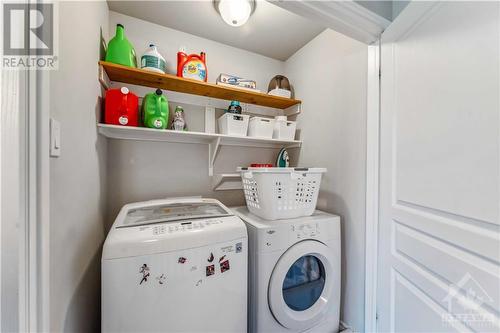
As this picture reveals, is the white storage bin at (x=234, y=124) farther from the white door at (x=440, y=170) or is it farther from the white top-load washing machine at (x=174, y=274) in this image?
the white door at (x=440, y=170)

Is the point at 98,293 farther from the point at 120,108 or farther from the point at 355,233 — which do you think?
the point at 355,233

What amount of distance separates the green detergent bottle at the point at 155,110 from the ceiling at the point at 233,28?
652 millimetres

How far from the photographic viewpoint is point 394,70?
1074mm

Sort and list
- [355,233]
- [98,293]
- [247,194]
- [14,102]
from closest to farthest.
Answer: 1. [14,102]
2. [98,293]
3. [355,233]
4. [247,194]

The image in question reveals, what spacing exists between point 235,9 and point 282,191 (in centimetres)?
127

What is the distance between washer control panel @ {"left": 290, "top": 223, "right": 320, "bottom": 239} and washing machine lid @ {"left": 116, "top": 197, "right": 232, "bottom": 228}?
42cm

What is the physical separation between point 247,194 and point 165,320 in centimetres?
84

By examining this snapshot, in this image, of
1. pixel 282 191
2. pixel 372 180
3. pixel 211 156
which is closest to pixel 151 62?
pixel 211 156

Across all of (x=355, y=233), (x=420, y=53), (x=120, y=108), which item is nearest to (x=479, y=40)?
(x=420, y=53)

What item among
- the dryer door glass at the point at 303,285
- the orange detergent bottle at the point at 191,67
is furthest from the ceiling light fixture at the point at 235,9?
the dryer door glass at the point at 303,285

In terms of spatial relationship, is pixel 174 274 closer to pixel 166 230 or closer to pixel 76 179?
pixel 166 230

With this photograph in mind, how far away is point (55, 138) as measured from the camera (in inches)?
24.5

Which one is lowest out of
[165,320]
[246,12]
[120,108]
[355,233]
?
[165,320]

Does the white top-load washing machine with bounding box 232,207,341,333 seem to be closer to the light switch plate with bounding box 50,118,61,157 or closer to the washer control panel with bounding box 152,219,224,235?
the washer control panel with bounding box 152,219,224,235
